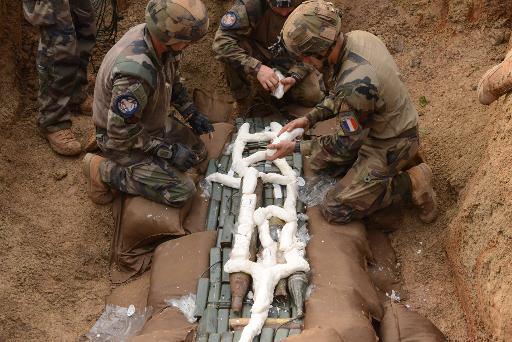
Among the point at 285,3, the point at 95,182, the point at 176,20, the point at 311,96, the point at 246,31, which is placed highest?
the point at 176,20

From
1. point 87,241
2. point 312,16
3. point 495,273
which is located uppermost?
point 312,16

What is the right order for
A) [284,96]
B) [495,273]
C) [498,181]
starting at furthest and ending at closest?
[284,96] → [498,181] → [495,273]

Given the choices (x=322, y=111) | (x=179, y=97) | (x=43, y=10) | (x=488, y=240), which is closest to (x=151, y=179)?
(x=179, y=97)

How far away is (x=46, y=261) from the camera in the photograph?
4059 mm

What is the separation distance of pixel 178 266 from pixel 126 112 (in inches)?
37.9

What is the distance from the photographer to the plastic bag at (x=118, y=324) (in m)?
3.62

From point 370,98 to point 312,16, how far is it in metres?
0.58

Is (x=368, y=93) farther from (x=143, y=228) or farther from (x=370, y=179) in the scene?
(x=143, y=228)

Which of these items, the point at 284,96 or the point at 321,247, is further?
the point at 284,96

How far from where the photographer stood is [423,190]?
4.09 metres

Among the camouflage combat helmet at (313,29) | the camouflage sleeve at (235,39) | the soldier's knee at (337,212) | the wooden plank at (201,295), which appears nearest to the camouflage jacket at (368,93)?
the camouflage combat helmet at (313,29)

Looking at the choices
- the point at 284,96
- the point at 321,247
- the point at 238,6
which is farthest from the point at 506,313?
the point at 238,6

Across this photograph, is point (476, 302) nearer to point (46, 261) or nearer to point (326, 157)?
point (326, 157)

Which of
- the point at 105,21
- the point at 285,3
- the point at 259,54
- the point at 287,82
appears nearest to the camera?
the point at 285,3
